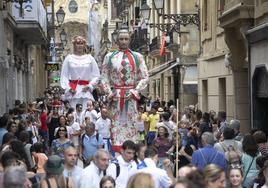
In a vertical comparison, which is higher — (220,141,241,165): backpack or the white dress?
the white dress

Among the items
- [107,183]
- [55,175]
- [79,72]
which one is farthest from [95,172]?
[79,72]

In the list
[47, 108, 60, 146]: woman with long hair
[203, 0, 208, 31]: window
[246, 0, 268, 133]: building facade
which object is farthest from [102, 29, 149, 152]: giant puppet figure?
[203, 0, 208, 31]: window

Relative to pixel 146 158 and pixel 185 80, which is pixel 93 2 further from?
pixel 146 158

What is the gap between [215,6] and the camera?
2566cm

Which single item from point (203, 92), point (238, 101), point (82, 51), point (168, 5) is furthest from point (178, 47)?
point (82, 51)

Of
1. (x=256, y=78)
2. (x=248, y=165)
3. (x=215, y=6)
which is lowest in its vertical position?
(x=248, y=165)

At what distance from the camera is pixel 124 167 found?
9.07 meters

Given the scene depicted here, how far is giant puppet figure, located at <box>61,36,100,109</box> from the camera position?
1367 cm

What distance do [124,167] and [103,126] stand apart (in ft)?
14.9

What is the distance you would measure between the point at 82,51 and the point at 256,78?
22.0 feet

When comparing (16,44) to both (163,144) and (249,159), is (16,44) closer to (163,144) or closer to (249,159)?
(163,144)

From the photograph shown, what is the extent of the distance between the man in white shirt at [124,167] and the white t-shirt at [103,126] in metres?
4.08

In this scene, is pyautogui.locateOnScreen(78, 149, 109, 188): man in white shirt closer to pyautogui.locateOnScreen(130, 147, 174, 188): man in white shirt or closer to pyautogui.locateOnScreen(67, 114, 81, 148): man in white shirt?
pyautogui.locateOnScreen(130, 147, 174, 188): man in white shirt

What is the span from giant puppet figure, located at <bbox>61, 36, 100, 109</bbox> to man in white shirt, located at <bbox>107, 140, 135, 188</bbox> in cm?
446
